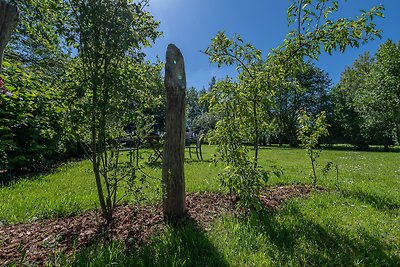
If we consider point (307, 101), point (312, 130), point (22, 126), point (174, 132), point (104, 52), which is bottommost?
point (174, 132)

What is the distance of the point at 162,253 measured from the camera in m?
2.34

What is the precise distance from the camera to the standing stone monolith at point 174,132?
306cm

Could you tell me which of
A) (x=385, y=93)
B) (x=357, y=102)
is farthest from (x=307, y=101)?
(x=385, y=93)

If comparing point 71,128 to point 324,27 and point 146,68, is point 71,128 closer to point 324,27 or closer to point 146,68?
point 146,68

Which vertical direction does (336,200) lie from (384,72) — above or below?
below

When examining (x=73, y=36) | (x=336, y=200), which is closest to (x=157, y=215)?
(x=73, y=36)

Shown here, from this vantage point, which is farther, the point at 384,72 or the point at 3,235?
the point at 384,72

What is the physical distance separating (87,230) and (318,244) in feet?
8.40

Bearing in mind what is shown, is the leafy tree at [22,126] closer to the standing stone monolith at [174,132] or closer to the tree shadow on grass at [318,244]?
the standing stone monolith at [174,132]

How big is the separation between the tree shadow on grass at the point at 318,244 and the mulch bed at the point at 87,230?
64 cm

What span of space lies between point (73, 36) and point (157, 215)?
2352 mm

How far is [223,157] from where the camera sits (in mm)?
3518

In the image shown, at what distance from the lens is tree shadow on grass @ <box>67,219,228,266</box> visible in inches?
85.7

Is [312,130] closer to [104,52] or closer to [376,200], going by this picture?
[376,200]
